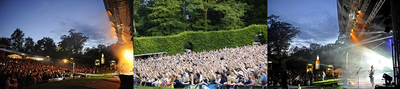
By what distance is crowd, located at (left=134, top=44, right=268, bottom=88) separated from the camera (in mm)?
10453

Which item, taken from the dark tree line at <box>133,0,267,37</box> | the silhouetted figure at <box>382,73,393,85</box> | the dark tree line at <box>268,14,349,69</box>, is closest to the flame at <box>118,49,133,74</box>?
the dark tree line at <box>133,0,267,37</box>

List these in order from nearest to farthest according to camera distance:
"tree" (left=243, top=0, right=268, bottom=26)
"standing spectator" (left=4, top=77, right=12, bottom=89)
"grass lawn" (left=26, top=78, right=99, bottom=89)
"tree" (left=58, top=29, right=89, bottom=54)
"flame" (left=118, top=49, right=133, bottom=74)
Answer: "standing spectator" (left=4, top=77, right=12, bottom=89) → "grass lawn" (left=26, top=78, right=99, bottom=89) → "tree" (left=58, top=29, right=89, bottom=54) → "flame" (left=118, top=49, right=133, bottom=74) → "tree" (left=243, top=0, right=268, bottom=26)

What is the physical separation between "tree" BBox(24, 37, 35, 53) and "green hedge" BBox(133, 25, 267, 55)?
3.54m

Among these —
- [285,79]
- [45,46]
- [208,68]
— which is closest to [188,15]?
[208,68]

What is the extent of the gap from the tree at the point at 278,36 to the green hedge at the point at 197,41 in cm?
31

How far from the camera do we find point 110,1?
9953 mm

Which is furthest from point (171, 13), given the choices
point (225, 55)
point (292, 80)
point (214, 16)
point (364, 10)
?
point (364, 10)

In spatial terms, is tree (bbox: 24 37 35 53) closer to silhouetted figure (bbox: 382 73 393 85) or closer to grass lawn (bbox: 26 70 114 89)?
grass lawn (bbox: 26 70 114 89)

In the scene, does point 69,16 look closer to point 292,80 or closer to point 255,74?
point 255,74

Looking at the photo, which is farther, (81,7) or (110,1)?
(110,1)

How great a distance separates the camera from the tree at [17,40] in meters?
7.31

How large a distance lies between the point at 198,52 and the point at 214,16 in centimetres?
109

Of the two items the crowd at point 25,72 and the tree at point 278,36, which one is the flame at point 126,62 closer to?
the crowd at point 25,72

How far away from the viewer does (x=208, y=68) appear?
10.7 metres
